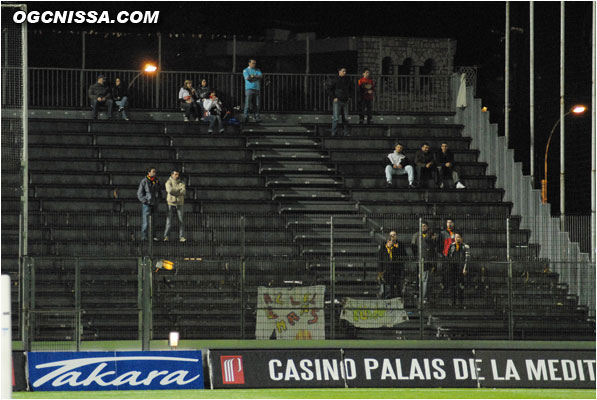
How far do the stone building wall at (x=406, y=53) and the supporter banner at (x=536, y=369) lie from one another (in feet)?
102

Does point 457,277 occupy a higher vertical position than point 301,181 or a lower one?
lower

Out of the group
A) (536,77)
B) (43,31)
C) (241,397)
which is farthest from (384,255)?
(536,77)

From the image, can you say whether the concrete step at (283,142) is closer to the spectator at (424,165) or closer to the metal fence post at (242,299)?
the spectator at (424,165)

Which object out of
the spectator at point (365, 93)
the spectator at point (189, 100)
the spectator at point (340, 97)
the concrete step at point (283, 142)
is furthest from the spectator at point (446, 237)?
→ the spectator at point (189, 100)

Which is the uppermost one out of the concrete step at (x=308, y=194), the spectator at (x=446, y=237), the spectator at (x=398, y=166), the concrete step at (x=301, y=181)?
the spectator at (x=398, y=166)

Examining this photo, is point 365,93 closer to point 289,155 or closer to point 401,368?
point 289,155

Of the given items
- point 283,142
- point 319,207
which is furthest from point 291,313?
point 283,142

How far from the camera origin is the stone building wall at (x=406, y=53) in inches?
1967

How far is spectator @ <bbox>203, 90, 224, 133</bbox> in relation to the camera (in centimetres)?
3278

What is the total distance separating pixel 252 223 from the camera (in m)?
26.5

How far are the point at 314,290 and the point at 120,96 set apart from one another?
11.1 meters

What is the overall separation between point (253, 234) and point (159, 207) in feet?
13.2

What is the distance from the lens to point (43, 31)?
39.7m

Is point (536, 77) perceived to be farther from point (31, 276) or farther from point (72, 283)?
point (31, 276)
